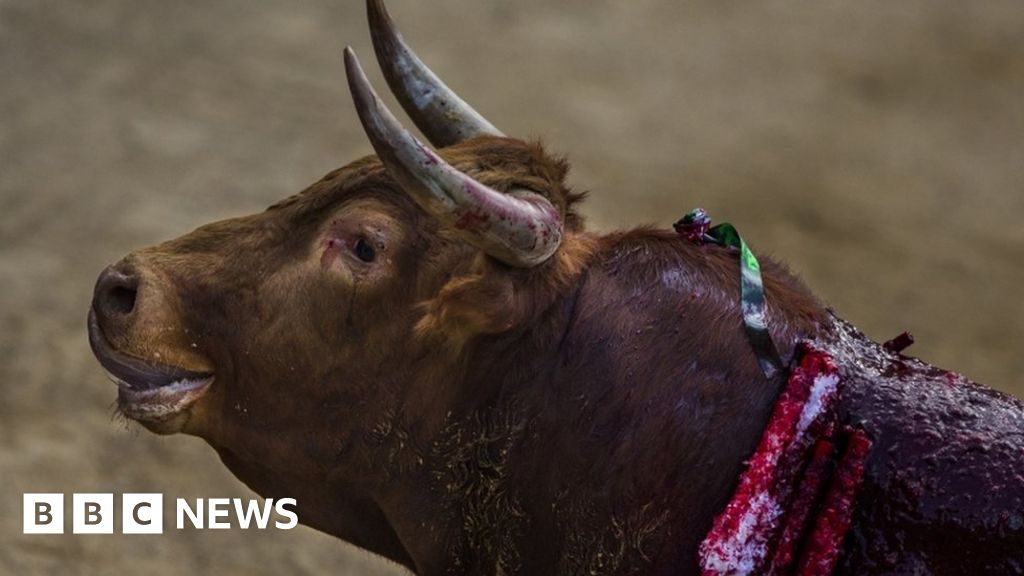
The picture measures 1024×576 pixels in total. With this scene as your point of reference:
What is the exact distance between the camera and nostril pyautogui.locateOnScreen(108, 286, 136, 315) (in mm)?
4492

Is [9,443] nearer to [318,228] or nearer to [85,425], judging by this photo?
[85,425]

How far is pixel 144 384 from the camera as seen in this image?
4.48 metres

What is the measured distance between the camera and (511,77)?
11438mm

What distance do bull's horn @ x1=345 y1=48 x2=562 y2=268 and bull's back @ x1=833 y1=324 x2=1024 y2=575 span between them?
0.92 meters

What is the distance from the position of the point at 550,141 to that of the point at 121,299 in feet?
21.0

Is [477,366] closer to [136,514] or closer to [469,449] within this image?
[469,449]

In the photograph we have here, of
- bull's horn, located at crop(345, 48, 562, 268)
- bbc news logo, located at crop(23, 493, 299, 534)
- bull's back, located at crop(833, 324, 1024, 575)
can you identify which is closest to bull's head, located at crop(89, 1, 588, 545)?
bull's horn, located at crop(345, 48, 562, 268)

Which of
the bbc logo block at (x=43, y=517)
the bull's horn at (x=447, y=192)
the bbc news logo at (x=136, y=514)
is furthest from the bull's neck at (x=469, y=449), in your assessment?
the bbc logo block at (x=43, y=517)

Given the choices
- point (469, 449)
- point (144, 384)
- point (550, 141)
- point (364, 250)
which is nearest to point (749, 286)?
point (469, 449)

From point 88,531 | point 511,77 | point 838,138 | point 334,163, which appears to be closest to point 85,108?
point 334,163

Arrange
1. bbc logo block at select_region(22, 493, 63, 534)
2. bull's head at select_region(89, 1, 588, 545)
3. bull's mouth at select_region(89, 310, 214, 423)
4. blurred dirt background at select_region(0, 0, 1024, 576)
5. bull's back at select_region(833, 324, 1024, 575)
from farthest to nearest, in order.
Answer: blurred dirt background at select_region(0, 0, 1024, 576)
bbc logo block at select_region(22, 493, 63, 534)
bull's mouth at select_region(89, 310, 214, 423)
bull's head at select_region(89, 1, 588, 545)
bull's back at select_region(833, 324, 1024, 575)

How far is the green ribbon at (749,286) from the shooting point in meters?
4.13

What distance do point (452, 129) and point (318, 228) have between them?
647 millimetres

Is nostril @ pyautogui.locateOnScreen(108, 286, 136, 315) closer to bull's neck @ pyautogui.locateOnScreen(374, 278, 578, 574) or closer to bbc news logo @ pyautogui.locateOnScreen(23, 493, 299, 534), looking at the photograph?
bull's neck @ pyautogui.locateOnScreen(374, 278, 578, 574)
